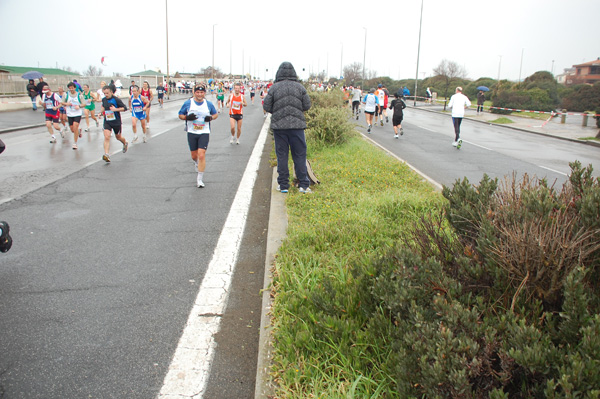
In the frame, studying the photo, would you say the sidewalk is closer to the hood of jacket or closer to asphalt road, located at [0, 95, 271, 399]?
the hood of jacket

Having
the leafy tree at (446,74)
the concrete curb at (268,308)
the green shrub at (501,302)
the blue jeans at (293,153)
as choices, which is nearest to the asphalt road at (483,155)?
the blue jeans at (293,153)

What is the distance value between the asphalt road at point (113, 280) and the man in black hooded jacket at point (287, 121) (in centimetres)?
68

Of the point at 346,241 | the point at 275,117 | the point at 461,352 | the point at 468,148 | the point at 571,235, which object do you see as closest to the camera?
the point at 461,352

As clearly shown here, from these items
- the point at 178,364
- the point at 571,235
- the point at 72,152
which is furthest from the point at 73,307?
the point at 72,152

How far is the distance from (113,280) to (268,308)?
1.68m

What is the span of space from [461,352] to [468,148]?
14.6m

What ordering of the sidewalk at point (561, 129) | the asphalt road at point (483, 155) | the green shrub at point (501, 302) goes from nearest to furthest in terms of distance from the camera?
the green shrub at point (501, 302), the asphalt road at point (483, 155), the sidewalk at point (561, 129)

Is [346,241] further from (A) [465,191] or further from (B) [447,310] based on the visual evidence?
(B) [447,310]

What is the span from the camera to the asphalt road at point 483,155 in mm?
10953

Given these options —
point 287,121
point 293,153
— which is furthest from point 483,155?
point 287,121

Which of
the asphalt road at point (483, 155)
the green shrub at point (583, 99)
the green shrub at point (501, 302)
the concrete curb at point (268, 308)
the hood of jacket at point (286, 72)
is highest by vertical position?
the green shrub at point (583, 99)

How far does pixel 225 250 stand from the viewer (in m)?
5.18

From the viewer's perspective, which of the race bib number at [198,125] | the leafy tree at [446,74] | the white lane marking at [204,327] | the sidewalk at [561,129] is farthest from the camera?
the leafy tree at [446,74]

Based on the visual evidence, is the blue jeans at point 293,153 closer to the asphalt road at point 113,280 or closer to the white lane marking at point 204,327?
the asphalt road at point 113,280
